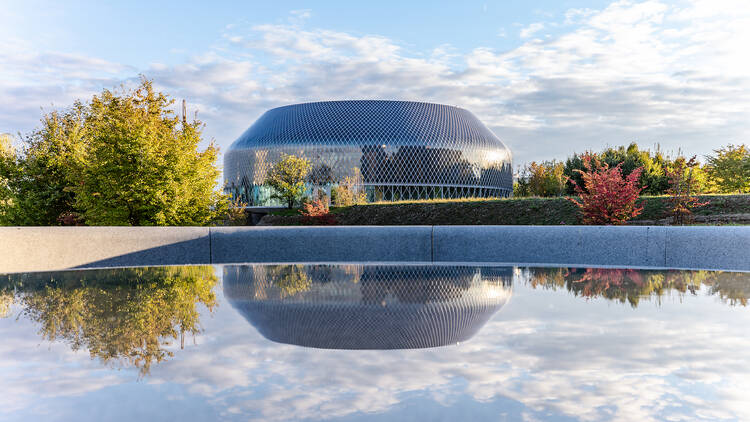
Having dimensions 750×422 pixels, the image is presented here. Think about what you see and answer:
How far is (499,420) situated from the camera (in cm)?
272

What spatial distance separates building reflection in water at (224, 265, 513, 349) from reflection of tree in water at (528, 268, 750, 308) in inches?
27.3

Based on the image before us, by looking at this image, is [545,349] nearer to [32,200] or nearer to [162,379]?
[162,379]

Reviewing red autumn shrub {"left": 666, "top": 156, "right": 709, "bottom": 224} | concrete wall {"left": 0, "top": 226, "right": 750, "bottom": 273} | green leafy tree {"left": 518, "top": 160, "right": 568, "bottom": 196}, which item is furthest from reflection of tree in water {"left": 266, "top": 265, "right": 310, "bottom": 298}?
green leafy tree {"left": 518, "top": 160, "right": 568, "bottom": 196}

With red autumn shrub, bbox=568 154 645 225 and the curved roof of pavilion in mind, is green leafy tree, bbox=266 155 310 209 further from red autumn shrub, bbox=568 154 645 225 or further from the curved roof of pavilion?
red autumn shrub, bbox=568 154 645 225

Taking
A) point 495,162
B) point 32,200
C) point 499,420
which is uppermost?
point 495,162

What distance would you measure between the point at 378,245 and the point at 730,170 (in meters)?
37.8

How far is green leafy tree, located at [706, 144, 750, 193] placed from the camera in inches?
1464

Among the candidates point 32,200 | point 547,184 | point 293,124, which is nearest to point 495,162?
point 547,184

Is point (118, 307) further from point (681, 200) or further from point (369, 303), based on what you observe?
point (681, 200)

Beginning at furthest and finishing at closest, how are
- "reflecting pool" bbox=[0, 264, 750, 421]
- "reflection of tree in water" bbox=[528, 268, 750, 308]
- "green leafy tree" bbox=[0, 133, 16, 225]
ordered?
"green leafy tree" bbox=[0, 133, 16, 225]
"reflection of tree in water" bbox=[528, 268, 750, 308]
"reflecting pool" bbox=[0, 264, 750, 421]

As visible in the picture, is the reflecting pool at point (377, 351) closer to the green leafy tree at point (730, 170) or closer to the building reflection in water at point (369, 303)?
the building reflection in water at point (369, 303)

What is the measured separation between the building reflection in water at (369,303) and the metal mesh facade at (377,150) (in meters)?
52.4

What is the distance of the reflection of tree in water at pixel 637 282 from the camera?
20.4 feet

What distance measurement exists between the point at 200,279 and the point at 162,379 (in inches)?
174
